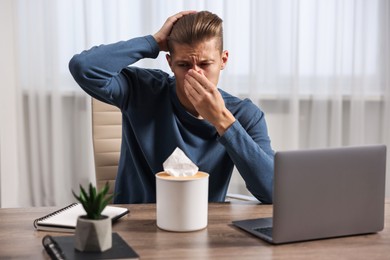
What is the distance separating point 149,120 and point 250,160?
40cm

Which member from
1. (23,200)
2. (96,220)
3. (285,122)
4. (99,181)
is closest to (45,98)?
(23,200)

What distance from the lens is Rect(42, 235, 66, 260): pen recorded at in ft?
3.30

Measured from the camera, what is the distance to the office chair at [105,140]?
6.86 ft

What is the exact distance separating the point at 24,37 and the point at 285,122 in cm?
163

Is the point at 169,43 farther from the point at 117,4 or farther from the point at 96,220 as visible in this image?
the point at 117,4

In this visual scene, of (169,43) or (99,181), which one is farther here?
(99,181)

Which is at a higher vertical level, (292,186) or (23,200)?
(292,186)

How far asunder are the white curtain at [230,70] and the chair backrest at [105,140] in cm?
108

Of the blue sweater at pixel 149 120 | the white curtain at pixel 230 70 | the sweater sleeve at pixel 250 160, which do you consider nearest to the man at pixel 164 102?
the blue sweater at pixel 149 120

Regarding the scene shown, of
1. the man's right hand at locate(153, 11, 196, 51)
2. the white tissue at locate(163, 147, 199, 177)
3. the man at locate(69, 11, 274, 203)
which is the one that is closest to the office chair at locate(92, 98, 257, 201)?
the man at locate(69, 11, 274, 203)

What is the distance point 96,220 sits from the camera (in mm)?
1012

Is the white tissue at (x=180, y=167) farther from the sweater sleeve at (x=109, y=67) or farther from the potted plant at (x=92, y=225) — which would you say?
the sweater sleeve at (x=109, y=67)

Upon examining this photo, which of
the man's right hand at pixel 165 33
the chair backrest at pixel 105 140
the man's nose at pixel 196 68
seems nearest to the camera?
the man's nose at pixel 196 68

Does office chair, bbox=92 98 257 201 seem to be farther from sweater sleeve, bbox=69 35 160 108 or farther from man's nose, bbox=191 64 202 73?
man's nose, bbox=191 64 202 73
